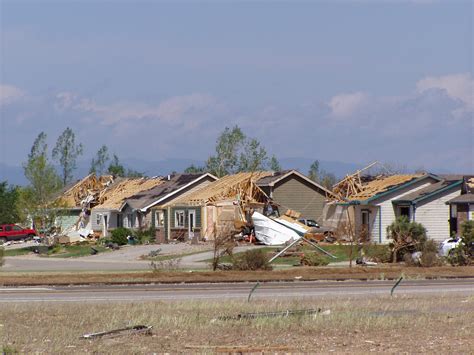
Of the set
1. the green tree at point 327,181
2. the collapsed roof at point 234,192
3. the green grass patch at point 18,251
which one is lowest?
the green grass patch at point 18,251

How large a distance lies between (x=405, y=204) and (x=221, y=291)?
31.7 m

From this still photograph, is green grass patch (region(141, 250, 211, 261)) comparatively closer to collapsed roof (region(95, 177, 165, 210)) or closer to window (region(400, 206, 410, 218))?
window (region(400, 206, 410, 218))

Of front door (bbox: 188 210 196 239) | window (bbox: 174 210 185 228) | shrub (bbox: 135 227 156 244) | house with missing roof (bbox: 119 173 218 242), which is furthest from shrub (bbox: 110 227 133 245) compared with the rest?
front door (bbox: 188 210 196 239)

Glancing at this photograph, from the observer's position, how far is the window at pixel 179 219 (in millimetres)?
69562

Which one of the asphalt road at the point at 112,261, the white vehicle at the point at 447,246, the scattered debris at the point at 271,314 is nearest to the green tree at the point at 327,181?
the asphalt road at the point at 112,261

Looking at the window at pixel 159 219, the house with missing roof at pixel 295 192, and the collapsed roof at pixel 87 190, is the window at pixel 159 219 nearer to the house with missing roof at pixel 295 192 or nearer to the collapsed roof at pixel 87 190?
the house with missing roof at pixel 295 192

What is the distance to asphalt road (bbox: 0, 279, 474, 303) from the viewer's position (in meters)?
28.8

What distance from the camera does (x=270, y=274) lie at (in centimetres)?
3875

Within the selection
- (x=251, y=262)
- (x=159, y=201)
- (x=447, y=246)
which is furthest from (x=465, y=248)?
(x=159, y=201)

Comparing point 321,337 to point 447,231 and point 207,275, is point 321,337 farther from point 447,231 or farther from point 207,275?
point 447,231

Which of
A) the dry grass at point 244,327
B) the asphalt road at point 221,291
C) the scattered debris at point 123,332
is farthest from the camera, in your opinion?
the asphalt road at point 221,291

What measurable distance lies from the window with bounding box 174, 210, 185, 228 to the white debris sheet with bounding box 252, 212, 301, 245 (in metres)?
8.90

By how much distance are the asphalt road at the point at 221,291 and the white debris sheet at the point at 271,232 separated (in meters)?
25.3

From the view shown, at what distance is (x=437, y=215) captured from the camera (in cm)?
6044
